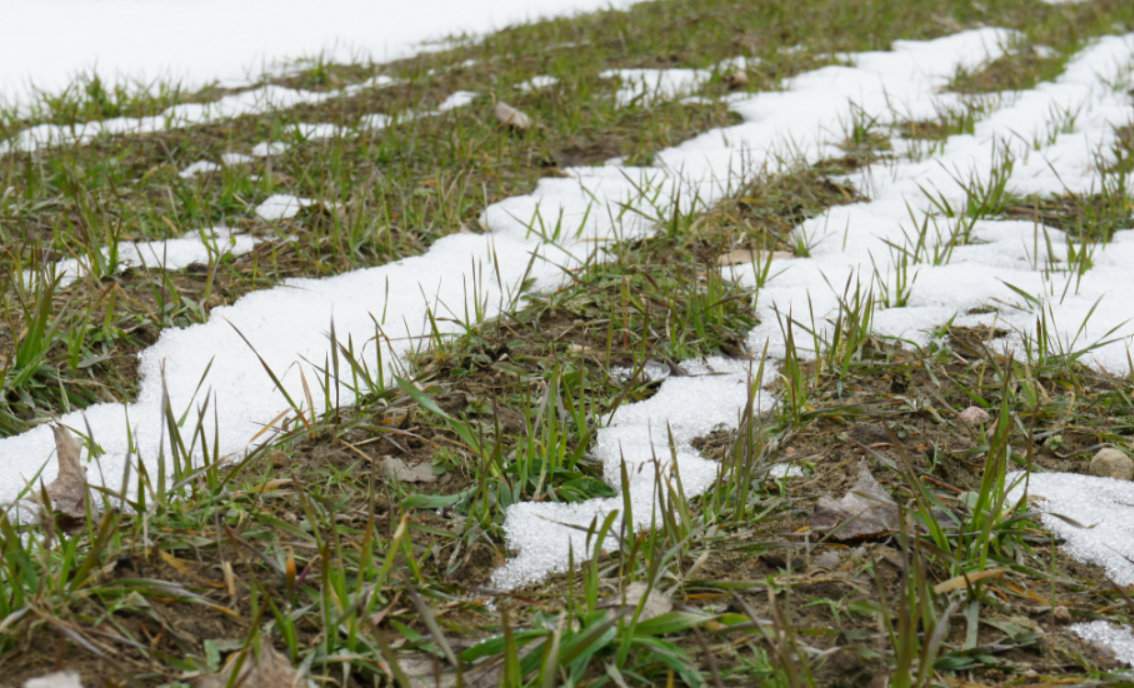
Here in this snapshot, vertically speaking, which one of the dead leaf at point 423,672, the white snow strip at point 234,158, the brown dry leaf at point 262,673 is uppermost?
the white snow strip at point 234,158

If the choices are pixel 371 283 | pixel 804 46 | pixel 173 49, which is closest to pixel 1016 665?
pixel 371 283

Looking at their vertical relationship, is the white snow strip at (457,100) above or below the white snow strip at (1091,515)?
above

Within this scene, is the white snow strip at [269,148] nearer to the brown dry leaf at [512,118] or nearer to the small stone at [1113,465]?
the brown dry leaf at [512,118]

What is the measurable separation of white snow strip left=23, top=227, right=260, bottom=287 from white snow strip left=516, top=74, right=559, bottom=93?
6.66 ft

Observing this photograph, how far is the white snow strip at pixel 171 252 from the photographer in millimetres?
2473

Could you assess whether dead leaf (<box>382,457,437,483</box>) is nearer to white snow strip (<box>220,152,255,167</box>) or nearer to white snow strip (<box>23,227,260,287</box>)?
white snow strip (<box>23,227,260,287</box>)

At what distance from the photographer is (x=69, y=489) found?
158 centimetres

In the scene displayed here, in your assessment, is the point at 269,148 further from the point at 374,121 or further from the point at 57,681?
the point at 57,681

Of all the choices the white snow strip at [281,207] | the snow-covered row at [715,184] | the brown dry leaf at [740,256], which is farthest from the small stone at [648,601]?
the white snow strip at [281,207]

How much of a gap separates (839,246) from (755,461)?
4.40ft

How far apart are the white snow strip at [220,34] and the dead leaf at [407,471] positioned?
3686 millimetres

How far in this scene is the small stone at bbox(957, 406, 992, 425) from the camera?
190 cm

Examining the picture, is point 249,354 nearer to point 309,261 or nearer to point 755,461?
point 309,261

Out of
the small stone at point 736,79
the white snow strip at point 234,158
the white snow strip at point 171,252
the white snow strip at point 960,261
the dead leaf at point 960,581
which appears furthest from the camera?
the small stone at point 736,79
